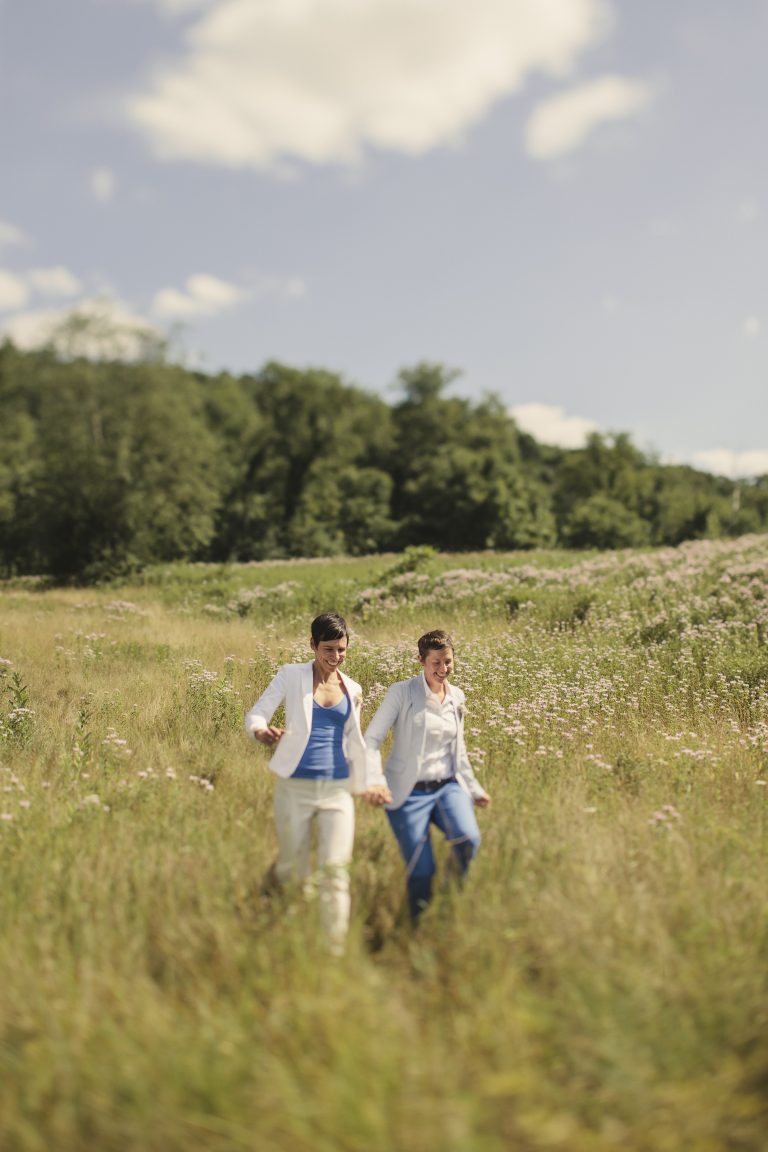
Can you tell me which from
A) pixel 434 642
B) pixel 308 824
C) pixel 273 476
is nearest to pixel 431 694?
pixel 434 642

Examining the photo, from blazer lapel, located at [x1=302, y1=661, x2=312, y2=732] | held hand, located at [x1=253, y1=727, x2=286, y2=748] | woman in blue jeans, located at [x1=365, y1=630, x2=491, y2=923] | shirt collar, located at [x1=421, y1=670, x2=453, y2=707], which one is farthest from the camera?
shirt collar, located at [x1=421, y1=670, x2=453, y2=707]

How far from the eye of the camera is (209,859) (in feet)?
13.3

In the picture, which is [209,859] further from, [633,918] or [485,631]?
[485,631]

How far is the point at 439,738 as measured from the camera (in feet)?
15.3

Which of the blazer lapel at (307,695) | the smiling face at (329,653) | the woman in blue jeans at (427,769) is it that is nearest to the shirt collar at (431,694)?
the woman in blue jeans at (427,769)

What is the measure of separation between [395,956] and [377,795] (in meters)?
0.91

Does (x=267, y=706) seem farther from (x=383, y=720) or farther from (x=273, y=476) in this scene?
(x=273, y=476)

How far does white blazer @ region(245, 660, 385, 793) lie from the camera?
422 centimetres

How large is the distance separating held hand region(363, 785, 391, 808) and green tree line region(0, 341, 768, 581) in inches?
1240

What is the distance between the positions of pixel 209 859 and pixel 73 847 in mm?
842

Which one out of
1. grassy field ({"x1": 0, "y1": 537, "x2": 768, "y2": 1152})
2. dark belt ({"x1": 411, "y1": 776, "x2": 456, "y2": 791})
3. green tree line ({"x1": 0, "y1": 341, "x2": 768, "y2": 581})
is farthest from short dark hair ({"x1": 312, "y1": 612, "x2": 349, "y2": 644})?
green tree line ({"x1": 0, "y1": 341, "x2": 768, "y2": 581})

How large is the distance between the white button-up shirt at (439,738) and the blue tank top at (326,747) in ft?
1.70

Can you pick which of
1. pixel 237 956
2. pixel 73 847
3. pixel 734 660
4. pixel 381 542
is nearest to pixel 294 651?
pixel 734 660

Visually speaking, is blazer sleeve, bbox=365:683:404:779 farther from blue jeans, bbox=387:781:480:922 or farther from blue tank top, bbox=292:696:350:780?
blue jeans, bbox=387:781:480:922
